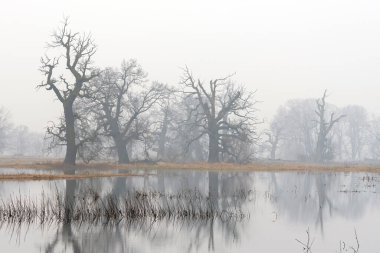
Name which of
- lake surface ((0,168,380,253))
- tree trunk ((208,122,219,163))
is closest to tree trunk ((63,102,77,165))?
tree trunk ((208,122,219,163))

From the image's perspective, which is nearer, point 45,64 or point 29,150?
point 45,64

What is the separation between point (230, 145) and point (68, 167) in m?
21.7

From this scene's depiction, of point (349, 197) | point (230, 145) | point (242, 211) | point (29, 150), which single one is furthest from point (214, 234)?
point (29, 150)

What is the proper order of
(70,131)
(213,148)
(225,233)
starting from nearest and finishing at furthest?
(225,233)
(70,131)
(213,148)

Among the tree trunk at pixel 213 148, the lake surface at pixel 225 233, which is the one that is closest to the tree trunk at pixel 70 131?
the tree trunk at pixel 213 148

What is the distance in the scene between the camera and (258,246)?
1181cm

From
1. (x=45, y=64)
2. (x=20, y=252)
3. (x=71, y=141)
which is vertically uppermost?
(x=45, y=64)

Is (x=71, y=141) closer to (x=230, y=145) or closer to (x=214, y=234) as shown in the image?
(x=230, y=145)

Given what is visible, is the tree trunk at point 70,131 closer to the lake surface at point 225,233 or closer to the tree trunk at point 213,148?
the tree trunk at point 213,148

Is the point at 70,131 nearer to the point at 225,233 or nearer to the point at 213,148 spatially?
the point at 213,148

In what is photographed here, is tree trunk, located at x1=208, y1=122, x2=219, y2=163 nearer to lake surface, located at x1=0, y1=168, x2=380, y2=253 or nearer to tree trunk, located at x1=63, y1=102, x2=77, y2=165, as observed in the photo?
tree trunk, located at x1=63, y1=102, x2=77, y2=165

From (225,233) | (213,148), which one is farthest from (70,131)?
(225,233)

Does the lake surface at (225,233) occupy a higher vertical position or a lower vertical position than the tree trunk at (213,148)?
lower

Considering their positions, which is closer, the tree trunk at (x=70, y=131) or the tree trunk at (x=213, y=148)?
the tree trunk at (x=70, y=131)
